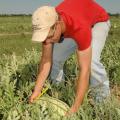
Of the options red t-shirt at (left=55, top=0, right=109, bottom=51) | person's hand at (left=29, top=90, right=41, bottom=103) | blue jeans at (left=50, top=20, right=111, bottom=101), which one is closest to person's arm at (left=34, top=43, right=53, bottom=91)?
person's hand at (left=29, top=90, right=41, bottom=103)

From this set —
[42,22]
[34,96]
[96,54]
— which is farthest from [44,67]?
[42,22]

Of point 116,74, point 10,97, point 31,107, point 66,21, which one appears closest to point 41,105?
point 31,107

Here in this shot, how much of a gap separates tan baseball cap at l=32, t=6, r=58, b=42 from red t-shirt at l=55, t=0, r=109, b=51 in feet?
0.75

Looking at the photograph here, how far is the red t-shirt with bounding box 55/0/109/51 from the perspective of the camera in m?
4.17

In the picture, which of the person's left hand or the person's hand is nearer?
the person's left hand

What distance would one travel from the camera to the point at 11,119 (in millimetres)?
4184

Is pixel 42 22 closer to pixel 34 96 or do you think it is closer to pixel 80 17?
pixel 80 17

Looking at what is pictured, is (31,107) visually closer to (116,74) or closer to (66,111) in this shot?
(66,111)

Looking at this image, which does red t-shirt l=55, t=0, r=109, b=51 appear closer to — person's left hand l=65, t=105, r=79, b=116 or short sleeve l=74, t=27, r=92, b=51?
short sleeve l=74, t=27, r=92, b=51

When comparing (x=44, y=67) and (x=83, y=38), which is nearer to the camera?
(x=83, y=38)

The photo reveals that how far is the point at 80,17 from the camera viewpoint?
4.37 metres

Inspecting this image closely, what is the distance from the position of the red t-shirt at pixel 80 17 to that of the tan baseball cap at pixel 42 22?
0.23 meters

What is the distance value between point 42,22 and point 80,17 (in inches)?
19.6

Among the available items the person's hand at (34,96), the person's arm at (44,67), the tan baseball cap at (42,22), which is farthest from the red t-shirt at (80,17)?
the person's hand at (34,96)
